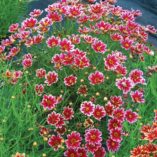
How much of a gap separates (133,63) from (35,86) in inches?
39.0

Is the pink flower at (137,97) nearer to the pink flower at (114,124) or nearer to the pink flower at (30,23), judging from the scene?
the pink flower at (114,124)

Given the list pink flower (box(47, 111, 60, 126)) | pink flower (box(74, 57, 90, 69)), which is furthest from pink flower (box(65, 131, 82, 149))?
pink flower (box(74, 57, 90, 69))

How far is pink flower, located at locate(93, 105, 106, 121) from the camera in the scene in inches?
146

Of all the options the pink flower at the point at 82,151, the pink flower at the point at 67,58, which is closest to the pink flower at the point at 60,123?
the pink flower at the point at 82,151

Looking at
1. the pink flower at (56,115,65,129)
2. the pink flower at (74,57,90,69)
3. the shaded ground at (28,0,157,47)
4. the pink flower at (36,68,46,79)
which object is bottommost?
the shaded ground at (28,0,157,47)

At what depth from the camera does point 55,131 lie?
3834 millimetres

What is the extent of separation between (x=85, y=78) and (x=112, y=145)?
60 cm

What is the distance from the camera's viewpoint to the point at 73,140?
367cm

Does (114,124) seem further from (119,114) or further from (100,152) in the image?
(100,152)

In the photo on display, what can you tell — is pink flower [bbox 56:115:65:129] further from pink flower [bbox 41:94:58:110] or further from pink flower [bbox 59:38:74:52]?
pink flower [bbox 59:38:74:52]

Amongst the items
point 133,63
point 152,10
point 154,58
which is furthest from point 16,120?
point 152,10

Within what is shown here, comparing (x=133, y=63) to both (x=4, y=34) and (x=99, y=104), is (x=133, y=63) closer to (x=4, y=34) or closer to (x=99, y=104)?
(x=99, y=104)

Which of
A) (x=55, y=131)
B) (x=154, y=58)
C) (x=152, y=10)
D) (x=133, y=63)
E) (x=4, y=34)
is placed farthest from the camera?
(x=152, y=10)

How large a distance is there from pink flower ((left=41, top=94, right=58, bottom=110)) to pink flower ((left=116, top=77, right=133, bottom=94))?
49 cm
